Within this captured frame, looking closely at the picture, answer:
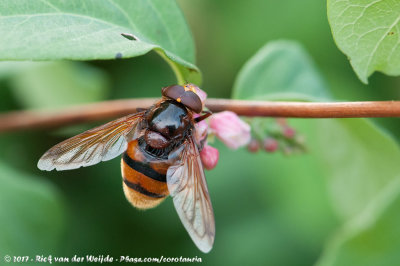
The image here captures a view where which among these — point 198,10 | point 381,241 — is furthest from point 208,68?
point 381,241

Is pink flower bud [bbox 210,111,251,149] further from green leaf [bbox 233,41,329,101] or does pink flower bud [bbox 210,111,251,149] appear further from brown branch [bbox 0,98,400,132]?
green leaf [bbox 233,41,329,101]

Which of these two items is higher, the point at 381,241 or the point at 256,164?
the point at 381,241

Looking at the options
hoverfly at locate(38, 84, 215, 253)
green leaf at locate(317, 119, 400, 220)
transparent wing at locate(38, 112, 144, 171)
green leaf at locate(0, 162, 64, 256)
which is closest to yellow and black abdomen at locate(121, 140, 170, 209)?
hoverfly at locate(38, 84, 215, 253)

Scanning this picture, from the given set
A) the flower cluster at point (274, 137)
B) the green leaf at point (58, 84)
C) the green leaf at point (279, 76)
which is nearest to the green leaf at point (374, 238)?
the flower cluster at point (274, 137)

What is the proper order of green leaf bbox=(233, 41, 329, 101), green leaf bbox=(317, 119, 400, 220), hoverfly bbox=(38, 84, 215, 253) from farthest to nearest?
green leaf bbox=(233, 41, 329, 101)
green leaf bbox=(317, 119, 400, 220)
hoverfly bbox=(38, 84, 215, 253)

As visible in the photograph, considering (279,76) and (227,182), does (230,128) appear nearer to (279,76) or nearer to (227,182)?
(279,76)

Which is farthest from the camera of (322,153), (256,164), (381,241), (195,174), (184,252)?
(256,164)

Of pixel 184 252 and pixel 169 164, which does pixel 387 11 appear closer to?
pixel 169 164
